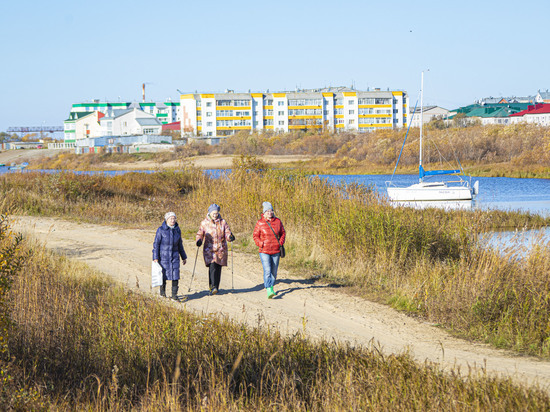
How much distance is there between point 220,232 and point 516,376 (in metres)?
6.12

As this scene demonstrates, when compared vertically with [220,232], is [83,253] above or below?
below

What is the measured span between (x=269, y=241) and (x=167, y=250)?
5.77 ft

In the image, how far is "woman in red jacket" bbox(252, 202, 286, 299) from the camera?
10.8 meters

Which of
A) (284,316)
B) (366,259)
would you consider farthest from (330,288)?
(284,316)

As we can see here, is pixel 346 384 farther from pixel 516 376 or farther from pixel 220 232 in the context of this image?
pixel 220 232

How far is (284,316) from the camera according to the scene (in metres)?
9.58

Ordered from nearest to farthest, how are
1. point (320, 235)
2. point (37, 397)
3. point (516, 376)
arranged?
1. point (37, 397)
2. point (516, 376)
3. point (320, 235)

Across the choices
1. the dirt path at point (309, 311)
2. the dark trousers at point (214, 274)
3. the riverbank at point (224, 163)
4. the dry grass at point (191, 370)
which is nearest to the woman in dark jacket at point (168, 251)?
the dirt path at point (309, 311)

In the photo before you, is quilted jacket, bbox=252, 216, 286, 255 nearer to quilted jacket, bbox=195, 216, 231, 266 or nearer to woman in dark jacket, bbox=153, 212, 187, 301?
quilted jacket, bbox=195, 216, 231, 266

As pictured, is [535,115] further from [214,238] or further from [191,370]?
[191,370]

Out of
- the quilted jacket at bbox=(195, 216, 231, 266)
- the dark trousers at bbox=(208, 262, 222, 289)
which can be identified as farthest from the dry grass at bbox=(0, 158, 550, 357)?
the quilted jacket at bbox=(195, 216, 231, 266)

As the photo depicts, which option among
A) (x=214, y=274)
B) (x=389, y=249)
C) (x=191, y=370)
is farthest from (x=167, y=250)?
(x=389, y=249)

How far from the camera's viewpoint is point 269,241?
10.8 m

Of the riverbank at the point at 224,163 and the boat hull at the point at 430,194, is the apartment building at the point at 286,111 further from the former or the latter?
the boat hull at the point at 430,194
